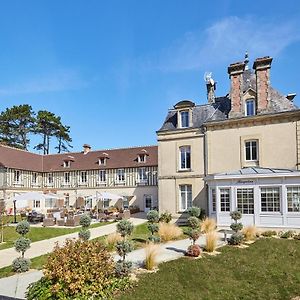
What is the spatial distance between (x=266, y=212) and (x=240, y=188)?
1.87 metres

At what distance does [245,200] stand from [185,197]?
5762 mm

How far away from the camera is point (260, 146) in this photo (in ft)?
66.3

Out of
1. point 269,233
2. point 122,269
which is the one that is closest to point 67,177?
point 269,233

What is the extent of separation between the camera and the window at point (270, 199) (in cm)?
1685

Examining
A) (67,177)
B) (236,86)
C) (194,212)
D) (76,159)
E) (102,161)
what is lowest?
(194,212)

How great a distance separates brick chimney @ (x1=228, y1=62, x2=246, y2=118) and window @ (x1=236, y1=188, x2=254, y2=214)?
227 inches

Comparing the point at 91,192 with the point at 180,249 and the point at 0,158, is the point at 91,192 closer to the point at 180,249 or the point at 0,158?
the point at 0,158

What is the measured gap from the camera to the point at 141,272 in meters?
9.13

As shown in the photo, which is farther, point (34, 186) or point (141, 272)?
point (34, 186)

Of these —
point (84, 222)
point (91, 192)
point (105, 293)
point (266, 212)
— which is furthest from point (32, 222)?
point (105, 293)

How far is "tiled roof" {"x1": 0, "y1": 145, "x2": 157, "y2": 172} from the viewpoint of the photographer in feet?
107

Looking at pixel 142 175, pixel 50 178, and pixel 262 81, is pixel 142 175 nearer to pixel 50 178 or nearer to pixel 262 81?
pixel 50 178

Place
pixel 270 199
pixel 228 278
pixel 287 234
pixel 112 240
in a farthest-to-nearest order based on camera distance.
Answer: pixel 270 199 < pixel 287 234 < pixel 112 240 < pixel 228 278

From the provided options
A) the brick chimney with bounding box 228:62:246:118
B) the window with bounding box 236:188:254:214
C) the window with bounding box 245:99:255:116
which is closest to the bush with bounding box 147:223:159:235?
the window with bounding box 236:188:254:214
